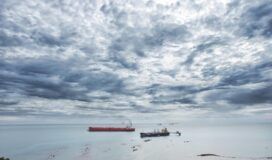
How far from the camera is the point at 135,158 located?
88.3 m

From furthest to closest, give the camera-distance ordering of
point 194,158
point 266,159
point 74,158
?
1. point 74,158
2. point 194,158
3. point 266,159

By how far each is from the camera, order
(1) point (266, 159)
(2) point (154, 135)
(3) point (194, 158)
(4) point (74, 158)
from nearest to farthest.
A: (1) point (266, 159) < (3) point (194, 158) < (4) point (74, 158) < (2) point (154, 135)

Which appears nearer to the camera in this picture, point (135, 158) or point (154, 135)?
point (135, 158)

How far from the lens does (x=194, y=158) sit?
279 ft

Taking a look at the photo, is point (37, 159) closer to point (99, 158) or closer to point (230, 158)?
point (99, 158)

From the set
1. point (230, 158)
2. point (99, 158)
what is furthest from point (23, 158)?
point (230, 158)

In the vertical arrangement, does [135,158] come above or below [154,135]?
below

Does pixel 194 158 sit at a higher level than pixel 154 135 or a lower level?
lower

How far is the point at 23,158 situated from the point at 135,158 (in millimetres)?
40361

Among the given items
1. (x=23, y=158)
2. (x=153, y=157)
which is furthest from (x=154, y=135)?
(x=23, y=158)

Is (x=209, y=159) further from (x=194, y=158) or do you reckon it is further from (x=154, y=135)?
(x=154, y=135)

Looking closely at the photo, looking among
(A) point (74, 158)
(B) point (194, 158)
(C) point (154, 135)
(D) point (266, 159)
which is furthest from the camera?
(C) point (154, 135)

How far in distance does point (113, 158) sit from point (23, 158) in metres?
32.8

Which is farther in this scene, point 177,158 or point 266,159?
point 177,158
